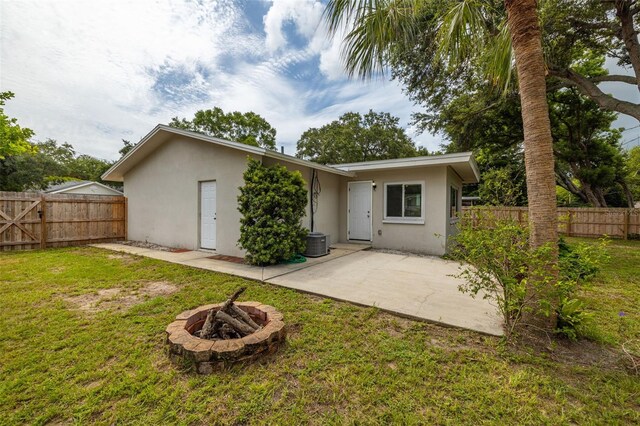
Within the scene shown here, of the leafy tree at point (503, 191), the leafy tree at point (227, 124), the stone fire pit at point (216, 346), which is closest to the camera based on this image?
the stone fire pit at point (216, 346)

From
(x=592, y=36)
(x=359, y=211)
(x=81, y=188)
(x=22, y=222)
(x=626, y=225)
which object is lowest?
(x=626, y=225)

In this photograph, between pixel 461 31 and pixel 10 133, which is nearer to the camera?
pixel 461 31

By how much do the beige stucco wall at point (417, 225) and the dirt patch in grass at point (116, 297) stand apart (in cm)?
611

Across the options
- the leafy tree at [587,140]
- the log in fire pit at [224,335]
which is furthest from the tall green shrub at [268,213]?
the leafy tree at [587,140]

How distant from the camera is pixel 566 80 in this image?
30.3 ft

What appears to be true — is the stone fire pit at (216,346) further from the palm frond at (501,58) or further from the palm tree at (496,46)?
the palm frond at (501,58)

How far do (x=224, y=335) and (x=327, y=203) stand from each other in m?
6.45

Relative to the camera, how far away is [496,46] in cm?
348

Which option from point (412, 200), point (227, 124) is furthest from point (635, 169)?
point (227, 124)

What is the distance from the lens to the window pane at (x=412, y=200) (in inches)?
311

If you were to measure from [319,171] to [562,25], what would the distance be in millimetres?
8384

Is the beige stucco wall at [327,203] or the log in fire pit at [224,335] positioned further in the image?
the beige stucco wall at [327,203]

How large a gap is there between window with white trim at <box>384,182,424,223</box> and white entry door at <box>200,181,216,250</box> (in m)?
5.20

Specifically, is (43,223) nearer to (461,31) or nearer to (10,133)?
(10,133)
